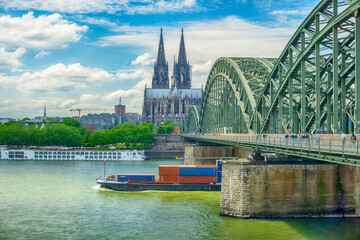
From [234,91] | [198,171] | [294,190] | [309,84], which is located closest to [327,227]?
[294,190]

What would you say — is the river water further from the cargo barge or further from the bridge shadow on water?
the cargo barge

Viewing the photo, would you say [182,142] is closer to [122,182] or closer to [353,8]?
[122,182]

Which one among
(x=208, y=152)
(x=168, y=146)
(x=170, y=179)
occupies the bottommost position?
(x=170, y=179)

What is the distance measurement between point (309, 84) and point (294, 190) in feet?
40.5

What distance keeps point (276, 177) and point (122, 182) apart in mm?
23944

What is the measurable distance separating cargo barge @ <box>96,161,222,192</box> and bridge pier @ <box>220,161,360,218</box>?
1752 cm

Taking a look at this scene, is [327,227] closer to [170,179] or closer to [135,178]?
[170,179]

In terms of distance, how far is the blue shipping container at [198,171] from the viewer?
54188mm

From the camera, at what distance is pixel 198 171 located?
54.4m

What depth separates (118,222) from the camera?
116ft

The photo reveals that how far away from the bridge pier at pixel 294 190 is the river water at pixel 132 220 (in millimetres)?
1034

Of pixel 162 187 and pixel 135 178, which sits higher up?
pixel 135 178

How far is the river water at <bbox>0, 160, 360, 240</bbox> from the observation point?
103 ft

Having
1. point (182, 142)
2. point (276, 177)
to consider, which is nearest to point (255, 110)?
point (276, 177)
